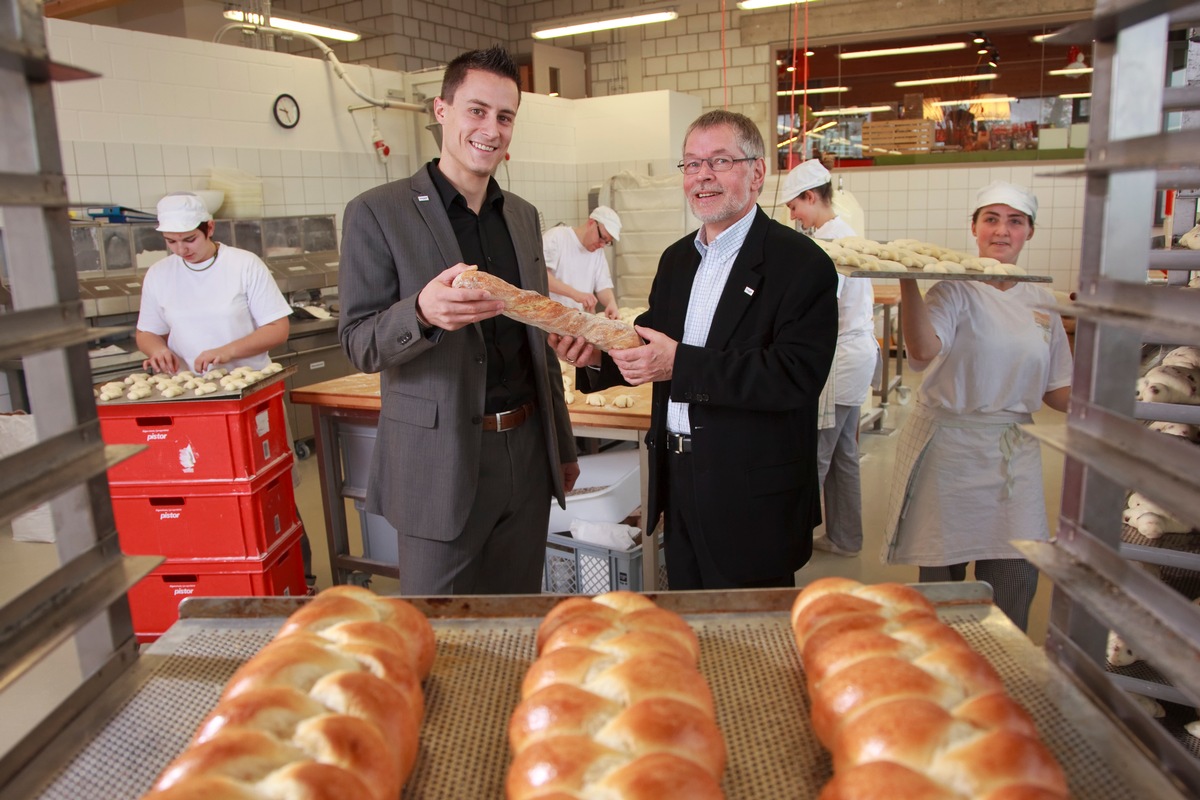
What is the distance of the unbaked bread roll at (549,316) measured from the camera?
5.62ft

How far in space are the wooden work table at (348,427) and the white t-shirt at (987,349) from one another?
3.65 feet

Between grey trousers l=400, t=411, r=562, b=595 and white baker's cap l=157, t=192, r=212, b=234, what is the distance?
2.00 metres

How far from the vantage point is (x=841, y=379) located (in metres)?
3.97

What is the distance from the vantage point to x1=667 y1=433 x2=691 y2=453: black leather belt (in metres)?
2.14

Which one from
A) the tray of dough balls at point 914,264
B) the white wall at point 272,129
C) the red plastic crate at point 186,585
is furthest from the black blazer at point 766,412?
the white wall at point 272,129

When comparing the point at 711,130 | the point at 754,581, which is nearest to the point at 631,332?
the point at 711,130

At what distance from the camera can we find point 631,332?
191 cm

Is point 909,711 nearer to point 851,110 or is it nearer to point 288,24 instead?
point 288,24

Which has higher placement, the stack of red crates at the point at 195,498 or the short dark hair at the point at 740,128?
the short dark hair at the point at 740,128

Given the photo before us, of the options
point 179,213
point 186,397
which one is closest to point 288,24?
point 179,213

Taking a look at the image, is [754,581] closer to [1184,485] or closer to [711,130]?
[711,130]

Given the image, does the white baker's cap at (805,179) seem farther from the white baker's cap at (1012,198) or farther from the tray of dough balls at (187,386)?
the tray of dough balls at (187,386)

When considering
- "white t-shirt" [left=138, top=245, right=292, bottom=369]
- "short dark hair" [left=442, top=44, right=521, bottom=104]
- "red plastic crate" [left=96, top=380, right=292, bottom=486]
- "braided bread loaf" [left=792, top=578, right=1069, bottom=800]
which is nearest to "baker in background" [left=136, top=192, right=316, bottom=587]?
"white t-shirt" [left=138, top=245, right=292, bottom=369]

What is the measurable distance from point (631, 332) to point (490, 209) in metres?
0.61
